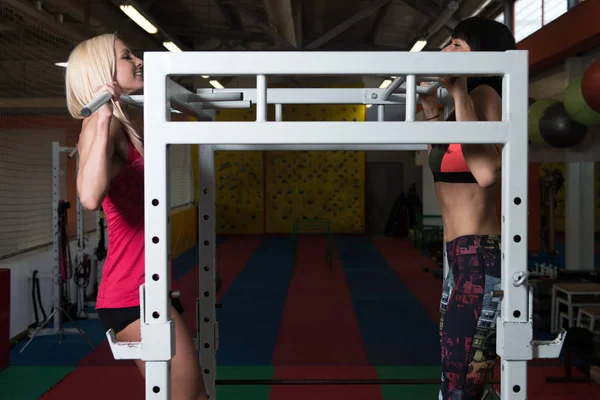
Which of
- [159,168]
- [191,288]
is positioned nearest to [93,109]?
[159,168]

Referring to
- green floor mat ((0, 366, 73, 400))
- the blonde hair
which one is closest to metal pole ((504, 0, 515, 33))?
green floor mat ((0, 366, 73, 400))

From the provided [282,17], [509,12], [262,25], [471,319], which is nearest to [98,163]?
[471,319]

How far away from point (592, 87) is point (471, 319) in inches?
131

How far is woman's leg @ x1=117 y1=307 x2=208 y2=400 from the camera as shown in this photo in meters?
1.55

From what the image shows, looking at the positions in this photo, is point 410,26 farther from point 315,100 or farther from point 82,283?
point 315,100

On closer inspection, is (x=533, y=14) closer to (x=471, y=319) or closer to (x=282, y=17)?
(x=282, y=17)

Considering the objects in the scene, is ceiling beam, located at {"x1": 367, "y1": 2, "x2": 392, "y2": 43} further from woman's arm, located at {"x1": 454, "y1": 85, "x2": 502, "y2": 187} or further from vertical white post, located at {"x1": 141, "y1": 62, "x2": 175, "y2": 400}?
vertical white post, located at {"x1": 141, "y1": 62, "x2": 175, "y2": 400}

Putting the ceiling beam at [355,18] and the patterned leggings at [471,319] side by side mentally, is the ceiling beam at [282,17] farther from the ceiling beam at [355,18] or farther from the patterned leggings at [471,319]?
the patterned leggings at [471,319]

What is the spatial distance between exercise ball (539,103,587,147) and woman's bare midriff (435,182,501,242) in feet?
13.5

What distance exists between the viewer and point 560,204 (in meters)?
11.8

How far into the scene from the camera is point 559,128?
5168 millimetres

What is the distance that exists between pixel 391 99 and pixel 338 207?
1016 cm

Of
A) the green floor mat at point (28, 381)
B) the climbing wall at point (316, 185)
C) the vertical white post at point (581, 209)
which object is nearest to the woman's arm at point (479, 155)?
the green floor mat at point (28, 381)

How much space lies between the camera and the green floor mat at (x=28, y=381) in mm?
3365
